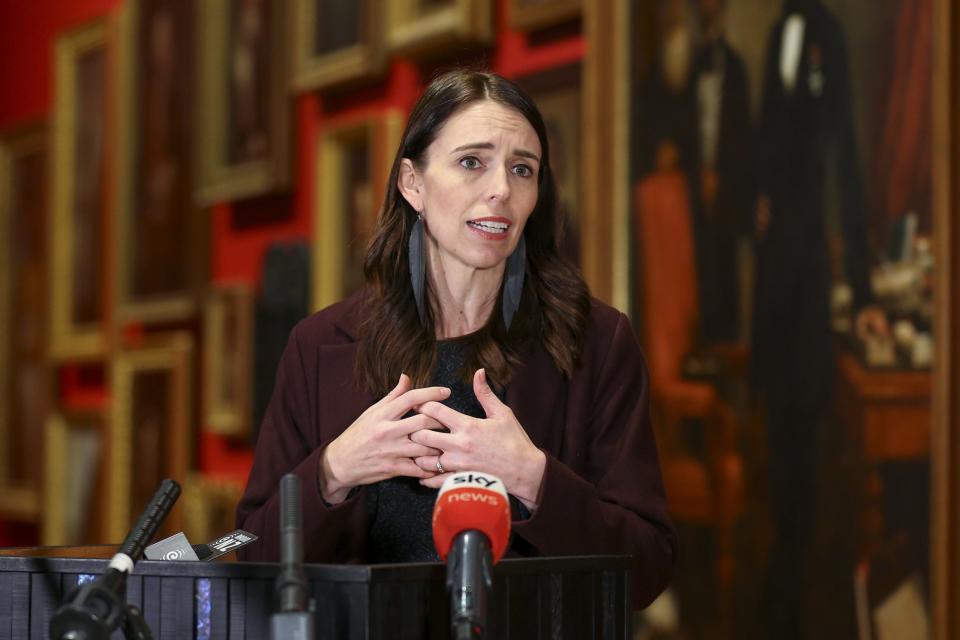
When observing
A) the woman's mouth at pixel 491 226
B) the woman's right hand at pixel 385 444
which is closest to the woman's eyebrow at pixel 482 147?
the woman's mouth at pixel 491 226

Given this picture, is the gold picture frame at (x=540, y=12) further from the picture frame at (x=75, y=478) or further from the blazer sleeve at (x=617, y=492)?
the picture frame at (x=75, y=478)

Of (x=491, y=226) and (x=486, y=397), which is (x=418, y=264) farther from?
(x=486, y=397)

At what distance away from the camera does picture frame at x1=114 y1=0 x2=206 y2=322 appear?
5594mm

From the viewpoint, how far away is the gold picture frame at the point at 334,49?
4508 millimetres

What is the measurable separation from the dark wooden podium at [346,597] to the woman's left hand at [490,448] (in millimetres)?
223

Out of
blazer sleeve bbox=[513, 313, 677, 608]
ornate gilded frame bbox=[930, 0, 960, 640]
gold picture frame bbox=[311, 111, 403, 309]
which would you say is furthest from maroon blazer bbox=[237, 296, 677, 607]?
gold picture frame bbox=[311, 111, 403, 309]

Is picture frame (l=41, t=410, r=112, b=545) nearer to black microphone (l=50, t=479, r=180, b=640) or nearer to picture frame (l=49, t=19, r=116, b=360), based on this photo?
picture frame (l=49, t=19, r=116, b=360)

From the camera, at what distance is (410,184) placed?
2.42m

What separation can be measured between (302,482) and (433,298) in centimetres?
53

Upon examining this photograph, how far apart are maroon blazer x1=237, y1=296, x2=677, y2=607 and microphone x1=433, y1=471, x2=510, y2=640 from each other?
401mm

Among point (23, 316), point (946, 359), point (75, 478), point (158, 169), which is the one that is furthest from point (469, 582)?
point (23, 316)

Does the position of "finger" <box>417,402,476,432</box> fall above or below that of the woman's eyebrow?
below

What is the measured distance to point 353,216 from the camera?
4.64 metres

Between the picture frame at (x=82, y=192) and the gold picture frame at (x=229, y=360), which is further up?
the picture frame at (x=82, y=192)
